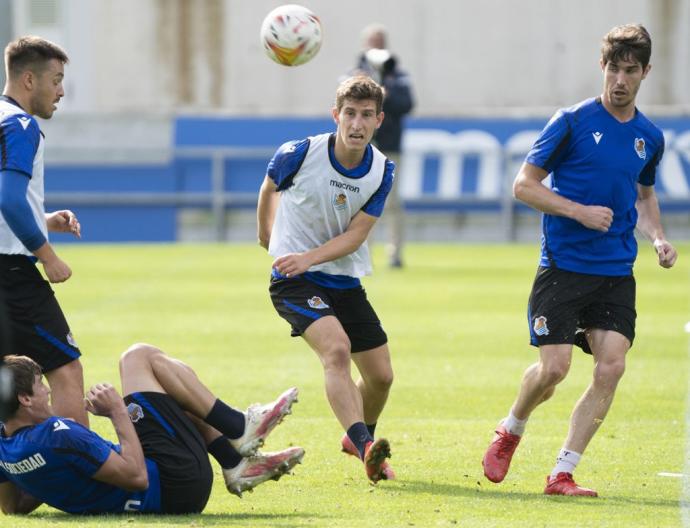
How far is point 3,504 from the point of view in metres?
6.97

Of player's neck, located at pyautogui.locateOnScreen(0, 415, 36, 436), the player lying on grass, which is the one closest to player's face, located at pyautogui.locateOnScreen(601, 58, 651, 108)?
the player lying on grass

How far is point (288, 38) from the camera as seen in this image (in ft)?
32.6

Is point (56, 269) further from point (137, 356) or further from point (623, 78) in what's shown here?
point (623, 78)

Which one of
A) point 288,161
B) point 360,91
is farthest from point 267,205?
point 360,91

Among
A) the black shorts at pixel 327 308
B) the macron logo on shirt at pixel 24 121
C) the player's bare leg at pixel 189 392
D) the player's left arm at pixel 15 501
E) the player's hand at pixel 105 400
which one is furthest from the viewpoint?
the black shorts at pixel 327 308

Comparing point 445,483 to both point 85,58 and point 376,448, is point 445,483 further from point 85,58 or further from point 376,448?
point 85,58

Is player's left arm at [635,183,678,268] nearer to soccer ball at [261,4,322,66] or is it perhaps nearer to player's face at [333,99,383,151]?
player's face at [333,99,383,151]

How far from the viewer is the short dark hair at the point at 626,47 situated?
24.8 feet

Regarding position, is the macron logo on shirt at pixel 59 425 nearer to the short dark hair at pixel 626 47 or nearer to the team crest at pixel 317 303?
the team crest at pixel 317 303

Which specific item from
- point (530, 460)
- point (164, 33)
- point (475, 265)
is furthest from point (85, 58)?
point (530, 460)

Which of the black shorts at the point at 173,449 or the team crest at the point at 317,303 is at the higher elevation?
the team crest at the point at 317,303

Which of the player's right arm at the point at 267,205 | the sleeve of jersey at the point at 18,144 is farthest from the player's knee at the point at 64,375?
the player's right arm at the point at 267,205

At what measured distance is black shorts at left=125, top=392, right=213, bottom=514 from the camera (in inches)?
268

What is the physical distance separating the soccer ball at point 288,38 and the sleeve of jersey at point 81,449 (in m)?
4.11
